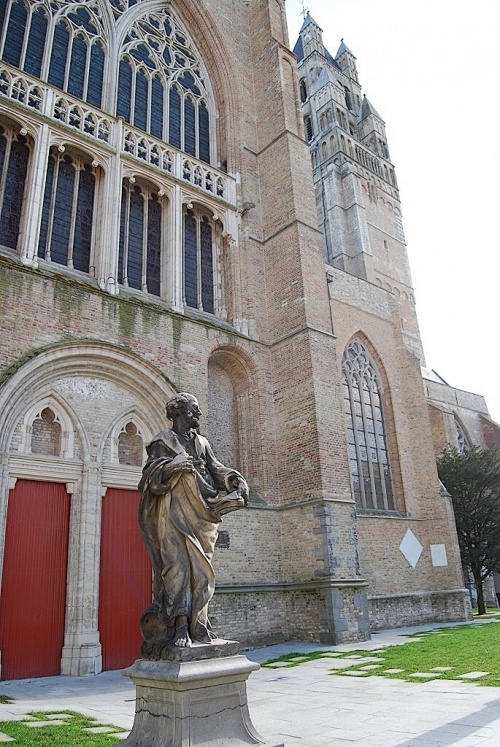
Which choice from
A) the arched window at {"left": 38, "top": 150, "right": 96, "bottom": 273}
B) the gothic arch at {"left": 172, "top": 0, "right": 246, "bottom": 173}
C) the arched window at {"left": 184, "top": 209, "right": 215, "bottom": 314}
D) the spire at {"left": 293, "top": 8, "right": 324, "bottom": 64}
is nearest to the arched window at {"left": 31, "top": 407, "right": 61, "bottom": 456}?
the arched window at {"left": 38, "top": 150, "right": 96, "bottom": 273}

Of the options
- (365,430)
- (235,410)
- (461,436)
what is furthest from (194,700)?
(461,436)

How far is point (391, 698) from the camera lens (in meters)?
6.07

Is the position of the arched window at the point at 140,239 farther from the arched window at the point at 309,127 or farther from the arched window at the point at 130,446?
the arched window at the point at 309,127

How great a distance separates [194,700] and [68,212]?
11410 mm

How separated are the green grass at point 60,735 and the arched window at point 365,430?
40.3 ft

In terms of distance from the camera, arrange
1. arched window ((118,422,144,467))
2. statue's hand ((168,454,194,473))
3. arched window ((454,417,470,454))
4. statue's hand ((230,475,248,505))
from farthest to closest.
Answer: arched window ((454,417,470,454))
arched window ((118,422,144,467))
statue's hand ((230,475,248,505))
statue's hand ((168,454,194,473))

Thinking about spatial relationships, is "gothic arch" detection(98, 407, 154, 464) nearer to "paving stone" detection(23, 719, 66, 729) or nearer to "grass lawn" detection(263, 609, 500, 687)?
"grass lawn" detection(263, 609, 500, 687)

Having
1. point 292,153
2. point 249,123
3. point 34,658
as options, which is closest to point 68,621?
point 34,658

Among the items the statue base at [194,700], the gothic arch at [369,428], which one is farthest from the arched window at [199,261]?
the statue base at [194,700]

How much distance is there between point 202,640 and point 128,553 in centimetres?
733

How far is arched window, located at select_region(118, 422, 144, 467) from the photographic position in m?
11.6

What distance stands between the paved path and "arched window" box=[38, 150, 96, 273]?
8216 millimetres

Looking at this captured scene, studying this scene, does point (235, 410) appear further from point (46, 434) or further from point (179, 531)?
point (179, 531)

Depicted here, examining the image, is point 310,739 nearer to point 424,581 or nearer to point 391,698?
point 391,698
